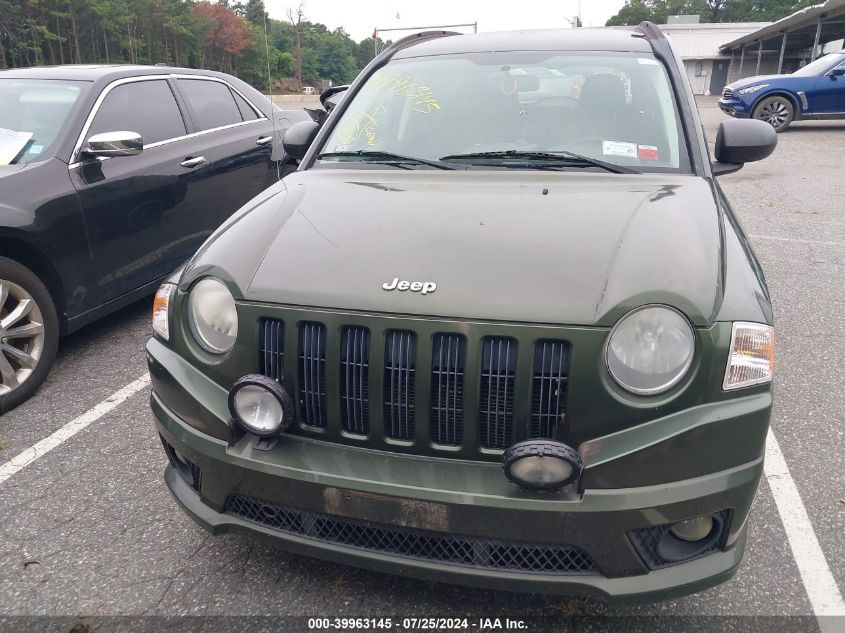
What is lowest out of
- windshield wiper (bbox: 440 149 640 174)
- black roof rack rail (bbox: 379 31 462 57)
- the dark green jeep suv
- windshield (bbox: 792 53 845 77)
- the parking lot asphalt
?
the parking lot asphalt

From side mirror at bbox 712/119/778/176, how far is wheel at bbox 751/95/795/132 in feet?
45.6

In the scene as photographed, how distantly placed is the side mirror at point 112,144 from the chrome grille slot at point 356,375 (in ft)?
9.14

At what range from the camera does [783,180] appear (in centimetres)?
1068

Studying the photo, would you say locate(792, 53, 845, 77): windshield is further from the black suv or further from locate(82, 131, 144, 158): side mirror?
locate(82, 131, 144, 158): side mirror

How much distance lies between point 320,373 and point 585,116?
1.82 metres

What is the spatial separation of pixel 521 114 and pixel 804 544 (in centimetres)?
213

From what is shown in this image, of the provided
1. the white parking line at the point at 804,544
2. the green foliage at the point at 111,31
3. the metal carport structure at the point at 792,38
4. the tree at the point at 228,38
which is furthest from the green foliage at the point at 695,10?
the white parking line at the point at 804,544

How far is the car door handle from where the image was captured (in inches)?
195

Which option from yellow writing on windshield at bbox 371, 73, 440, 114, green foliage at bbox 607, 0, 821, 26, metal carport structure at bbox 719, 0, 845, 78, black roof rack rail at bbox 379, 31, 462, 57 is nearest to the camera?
yellow writing on windshield at bbox 371, 73, 440, 114

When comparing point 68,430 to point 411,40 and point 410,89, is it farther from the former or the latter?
point 411,40

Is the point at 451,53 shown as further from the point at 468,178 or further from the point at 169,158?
the point at 169,158

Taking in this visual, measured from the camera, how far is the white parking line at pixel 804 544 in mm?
2240

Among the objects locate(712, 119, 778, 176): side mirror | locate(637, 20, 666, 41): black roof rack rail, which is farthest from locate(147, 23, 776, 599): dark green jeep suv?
locate(637, 20, 666, 41): black roof rack rail

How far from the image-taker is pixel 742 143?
3.18m
